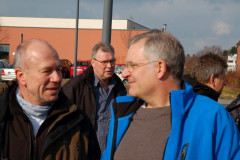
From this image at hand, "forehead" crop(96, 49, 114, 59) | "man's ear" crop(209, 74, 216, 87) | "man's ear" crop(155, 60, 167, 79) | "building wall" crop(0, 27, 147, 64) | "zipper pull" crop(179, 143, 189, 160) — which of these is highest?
"building wall" crop(0, 27, 147, 64)

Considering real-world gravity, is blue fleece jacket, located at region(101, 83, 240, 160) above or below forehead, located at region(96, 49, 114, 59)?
below

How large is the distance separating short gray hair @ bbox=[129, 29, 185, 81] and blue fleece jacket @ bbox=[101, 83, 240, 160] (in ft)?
0.72

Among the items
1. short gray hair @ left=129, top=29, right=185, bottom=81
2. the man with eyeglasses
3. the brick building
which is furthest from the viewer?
the brick building

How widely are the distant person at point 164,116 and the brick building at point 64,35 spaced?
136 feet

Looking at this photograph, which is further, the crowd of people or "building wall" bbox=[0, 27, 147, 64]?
"building wall" bbox=[0, 27, 147, 64]

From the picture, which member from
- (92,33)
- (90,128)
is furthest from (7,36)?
(90,128)

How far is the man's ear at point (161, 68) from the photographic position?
7.30ft

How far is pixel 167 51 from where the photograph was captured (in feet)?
7.29

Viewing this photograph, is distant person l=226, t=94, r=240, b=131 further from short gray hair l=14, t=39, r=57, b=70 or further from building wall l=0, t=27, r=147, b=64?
building wall l=0, t=27, r=147, b=64

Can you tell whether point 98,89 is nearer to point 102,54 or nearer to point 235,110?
point 102,54

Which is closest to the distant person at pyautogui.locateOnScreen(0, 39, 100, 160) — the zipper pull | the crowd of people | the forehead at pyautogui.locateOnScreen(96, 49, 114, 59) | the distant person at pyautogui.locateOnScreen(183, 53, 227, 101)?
the crowd of people

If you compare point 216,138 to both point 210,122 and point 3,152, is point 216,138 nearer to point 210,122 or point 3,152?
point 210,122

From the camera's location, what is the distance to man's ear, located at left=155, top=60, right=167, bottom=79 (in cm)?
223

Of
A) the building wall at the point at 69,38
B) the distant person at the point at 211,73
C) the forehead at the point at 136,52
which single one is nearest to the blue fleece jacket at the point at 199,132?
the forehead at the point at 136,52
